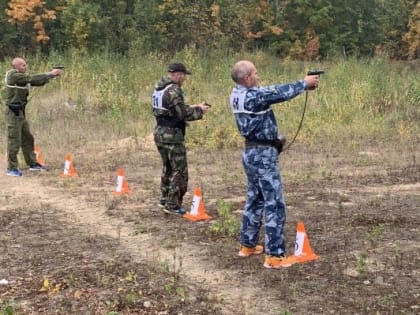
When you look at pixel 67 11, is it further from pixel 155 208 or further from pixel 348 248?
pixel 348 248

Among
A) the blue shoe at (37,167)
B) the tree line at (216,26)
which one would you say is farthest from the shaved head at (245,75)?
the tree line at (216,26)

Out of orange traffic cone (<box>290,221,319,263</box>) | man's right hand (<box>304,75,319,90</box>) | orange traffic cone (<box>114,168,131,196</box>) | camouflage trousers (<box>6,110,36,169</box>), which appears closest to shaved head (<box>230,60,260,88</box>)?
man's right hand (<box>304,75,319,90</box>)

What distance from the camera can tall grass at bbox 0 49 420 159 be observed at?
13.6 metres

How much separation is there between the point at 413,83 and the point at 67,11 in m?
14.8

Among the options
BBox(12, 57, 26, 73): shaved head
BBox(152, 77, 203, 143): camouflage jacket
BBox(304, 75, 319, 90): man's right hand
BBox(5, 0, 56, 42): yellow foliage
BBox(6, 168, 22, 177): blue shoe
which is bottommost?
BBox(6, 168, 22, 177): blue shoe

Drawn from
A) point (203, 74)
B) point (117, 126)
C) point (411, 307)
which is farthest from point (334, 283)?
point (203, 74)

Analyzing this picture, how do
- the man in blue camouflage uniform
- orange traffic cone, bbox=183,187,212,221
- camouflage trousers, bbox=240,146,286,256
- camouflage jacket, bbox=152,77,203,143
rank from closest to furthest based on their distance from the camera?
the man in blue camouflage uniform
camouflage trousers, bbox=240,146,286,256
camouflage jacket, bbox=152,77,203,143
orange traffic cone, bbox=183,187,212,221

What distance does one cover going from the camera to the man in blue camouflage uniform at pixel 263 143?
5.74 metres

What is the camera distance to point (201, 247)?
675cm

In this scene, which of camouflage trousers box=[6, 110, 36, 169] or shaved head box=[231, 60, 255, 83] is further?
camouflage trousers box=[6, 110, 36, 169]

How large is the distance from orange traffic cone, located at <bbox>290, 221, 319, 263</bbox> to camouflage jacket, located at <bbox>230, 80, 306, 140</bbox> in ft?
3.07

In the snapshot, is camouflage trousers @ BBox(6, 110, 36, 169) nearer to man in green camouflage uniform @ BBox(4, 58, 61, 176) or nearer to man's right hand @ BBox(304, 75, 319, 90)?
man in green camouflage uniform @ BBox(4, 58, 61, 176)

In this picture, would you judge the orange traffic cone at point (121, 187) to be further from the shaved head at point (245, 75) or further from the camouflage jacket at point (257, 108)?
the shaved head at point (245, 75)

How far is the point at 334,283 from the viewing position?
18.2 feet
